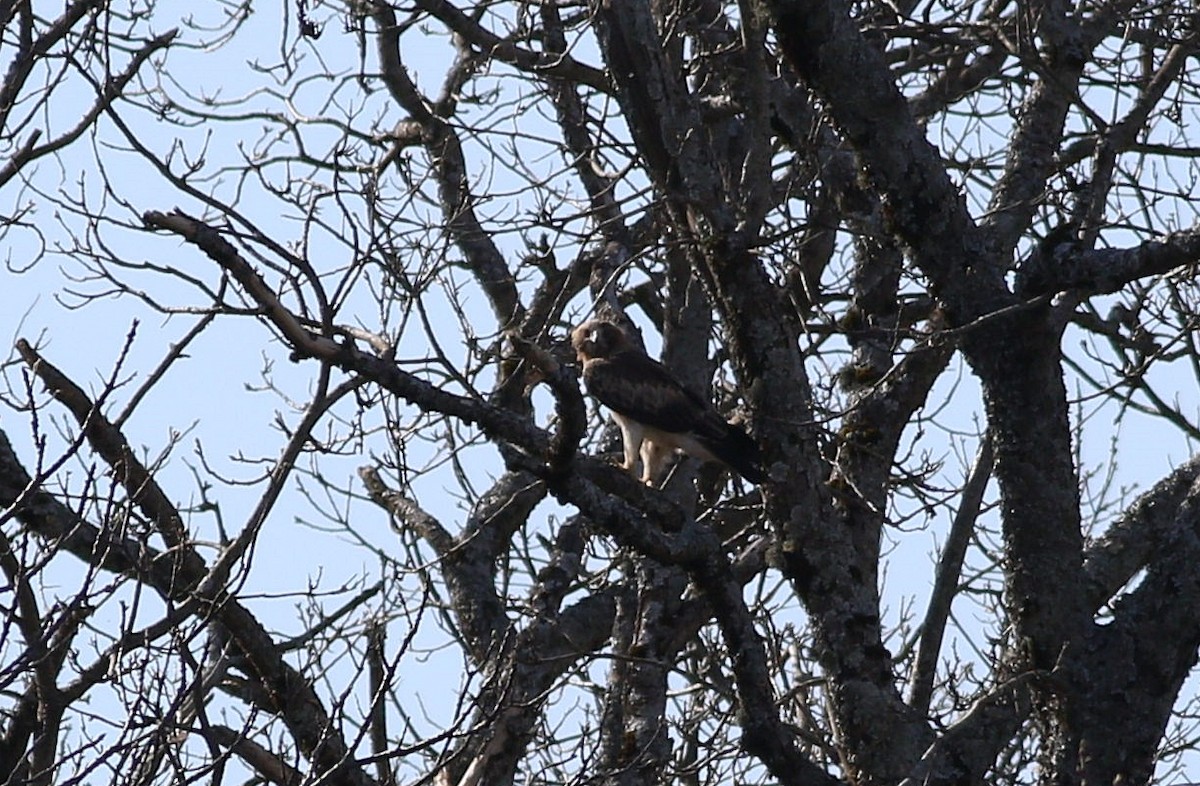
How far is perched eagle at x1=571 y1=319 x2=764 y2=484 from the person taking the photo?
836 centimetres

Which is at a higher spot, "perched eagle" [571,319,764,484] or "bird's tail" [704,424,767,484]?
"perched eagle" [571,319,764,484]

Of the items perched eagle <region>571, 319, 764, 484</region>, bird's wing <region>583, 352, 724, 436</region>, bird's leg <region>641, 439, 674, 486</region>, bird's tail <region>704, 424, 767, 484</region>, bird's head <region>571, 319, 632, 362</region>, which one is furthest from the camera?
bird's leg <region>641, 439, 674, 486</region>

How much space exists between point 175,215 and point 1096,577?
3142mm

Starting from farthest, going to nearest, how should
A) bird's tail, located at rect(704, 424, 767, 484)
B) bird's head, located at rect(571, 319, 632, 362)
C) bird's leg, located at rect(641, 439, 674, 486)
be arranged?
bird's leg, located at rect(641, 439, 674, 486)
bird's head, located at rect(571, 319, 632, 362)
bird's tail, located at rect(704, 424, 767, 484)

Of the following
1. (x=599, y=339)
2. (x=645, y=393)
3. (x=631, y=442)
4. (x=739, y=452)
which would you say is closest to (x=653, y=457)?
(x=631, y=442)

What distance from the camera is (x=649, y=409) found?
871 cm

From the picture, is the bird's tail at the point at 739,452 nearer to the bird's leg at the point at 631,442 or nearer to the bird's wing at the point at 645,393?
the bird's wing at the point at 645,393

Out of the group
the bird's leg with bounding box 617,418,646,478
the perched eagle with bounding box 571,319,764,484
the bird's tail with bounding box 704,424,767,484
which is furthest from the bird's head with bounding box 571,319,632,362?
the bird's tail with bounding box 704,424,767,484

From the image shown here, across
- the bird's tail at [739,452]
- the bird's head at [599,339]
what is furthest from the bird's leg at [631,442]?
the bird's tail at [739,452]

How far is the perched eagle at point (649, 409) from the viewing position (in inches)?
329

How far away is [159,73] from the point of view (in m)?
9.96

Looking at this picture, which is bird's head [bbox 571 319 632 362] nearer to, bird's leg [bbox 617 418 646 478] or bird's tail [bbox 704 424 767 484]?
bird's leg [bbox 617 418 646 478]

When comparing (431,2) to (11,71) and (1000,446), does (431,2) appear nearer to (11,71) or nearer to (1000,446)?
(11,71)

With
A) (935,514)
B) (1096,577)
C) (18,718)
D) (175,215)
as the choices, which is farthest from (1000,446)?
(18,718)
